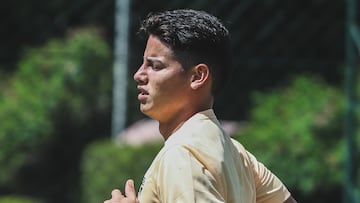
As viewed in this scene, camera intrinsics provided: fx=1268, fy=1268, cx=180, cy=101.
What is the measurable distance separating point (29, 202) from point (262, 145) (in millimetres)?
1597

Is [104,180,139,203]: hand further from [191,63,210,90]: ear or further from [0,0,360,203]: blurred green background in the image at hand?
[0,0,360,203]: blurred green background

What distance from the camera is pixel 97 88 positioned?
30.2 feet

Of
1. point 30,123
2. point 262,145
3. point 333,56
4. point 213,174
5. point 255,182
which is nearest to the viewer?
point 213,174

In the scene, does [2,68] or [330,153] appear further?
[2,68]

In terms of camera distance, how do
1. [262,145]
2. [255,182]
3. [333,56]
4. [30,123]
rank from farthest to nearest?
[333,56] → [30,123] → [262,145] → [255,182]

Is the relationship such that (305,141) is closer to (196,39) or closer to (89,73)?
(89,73)

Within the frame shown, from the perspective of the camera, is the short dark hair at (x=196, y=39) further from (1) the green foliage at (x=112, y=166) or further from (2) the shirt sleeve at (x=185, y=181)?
(1) the green foliage at (x=112, y=166)

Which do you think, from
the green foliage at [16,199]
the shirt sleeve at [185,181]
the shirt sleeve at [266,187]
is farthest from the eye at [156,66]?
the green foliage at [16,199]

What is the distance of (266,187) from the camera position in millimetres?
3062

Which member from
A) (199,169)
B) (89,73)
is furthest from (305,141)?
(199,169)

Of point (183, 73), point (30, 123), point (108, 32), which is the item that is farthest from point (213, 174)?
point (108, 32)

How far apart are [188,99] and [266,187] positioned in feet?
1.18

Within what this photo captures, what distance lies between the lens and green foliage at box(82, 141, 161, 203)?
781 centimetres

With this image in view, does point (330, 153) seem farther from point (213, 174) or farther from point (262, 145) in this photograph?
point (213, 174)
